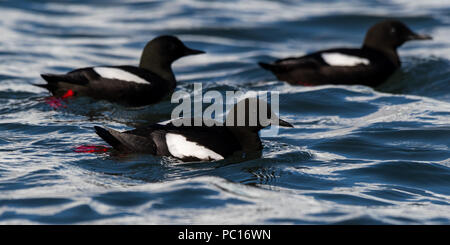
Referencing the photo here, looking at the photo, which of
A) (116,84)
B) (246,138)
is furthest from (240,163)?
(116,84)

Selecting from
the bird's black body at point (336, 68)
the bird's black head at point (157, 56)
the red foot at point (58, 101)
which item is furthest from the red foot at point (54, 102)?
the bird's black body at point (336, 68)

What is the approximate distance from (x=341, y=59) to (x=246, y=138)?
12.2ft

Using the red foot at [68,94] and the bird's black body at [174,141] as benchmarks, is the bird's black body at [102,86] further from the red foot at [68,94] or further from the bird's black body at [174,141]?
the bird's black body at [174,141]

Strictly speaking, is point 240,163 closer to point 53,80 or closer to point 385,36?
point 53,80

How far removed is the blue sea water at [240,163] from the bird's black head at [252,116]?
0.34m

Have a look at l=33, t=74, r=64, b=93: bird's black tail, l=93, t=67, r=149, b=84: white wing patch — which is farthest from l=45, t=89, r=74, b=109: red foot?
l=93, t=67, r=149, b=84: white wing patch

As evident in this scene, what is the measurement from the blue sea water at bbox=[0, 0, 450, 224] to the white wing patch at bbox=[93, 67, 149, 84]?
33cm

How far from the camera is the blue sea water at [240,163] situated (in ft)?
17.3

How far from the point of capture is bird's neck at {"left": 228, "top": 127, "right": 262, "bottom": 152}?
6.73m

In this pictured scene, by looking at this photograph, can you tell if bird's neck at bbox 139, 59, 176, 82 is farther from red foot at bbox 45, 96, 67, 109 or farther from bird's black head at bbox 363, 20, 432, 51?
bird's black head at bbox 363, 20, 432, 51
